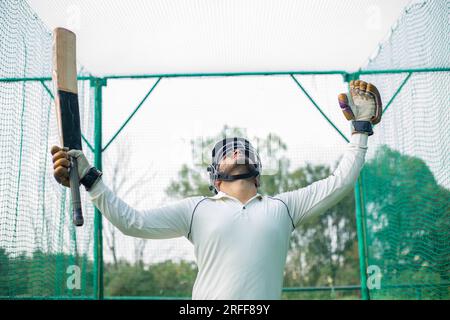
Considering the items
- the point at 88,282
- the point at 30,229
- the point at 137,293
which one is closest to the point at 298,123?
the point at 88,282

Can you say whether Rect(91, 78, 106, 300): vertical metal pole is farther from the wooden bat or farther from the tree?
the wooden bat

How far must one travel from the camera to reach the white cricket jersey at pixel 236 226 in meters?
2.56

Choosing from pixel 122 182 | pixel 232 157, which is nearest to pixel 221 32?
pixel 122 182

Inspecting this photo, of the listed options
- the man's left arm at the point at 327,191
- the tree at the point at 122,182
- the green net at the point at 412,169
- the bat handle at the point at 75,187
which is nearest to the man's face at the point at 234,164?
the man's left arm at the point at 327,191

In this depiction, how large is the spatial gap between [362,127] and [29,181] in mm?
2916

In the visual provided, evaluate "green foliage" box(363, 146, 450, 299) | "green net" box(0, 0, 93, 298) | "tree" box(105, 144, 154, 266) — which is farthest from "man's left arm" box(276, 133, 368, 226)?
"tree" box(105, 144, 154, 266)

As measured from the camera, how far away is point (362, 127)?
2.88m

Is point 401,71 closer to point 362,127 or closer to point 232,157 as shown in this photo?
point 362,127

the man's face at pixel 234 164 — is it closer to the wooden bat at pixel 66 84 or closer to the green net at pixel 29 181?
the wooden bat at pixel 66 84

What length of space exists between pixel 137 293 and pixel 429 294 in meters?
5.86

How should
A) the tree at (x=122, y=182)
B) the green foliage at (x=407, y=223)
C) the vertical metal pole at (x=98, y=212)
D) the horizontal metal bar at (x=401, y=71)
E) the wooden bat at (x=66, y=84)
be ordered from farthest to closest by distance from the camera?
the tree at (x=122, y=182) → the vertical metal pole at (x=98, y=212) → the green foliage at (x=407, y=223) → the horizontal metal bar at (x=401, y=71) → the wooden bat at (x=66, y=84)

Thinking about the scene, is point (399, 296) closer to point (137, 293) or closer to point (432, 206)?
point (432, 206)

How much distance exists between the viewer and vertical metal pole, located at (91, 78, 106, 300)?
5.84 m

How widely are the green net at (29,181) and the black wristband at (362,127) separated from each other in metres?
2.71
